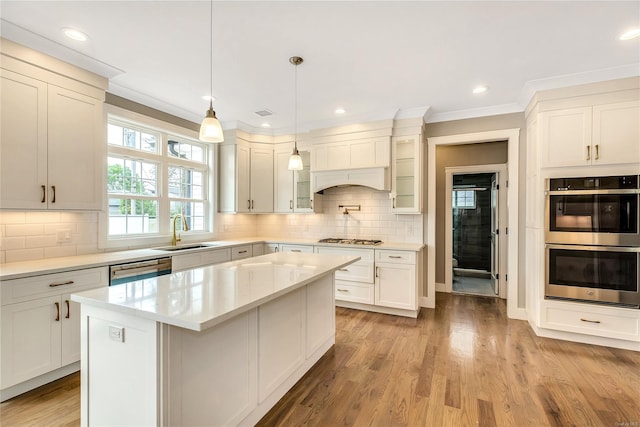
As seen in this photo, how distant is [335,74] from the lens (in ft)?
9.41

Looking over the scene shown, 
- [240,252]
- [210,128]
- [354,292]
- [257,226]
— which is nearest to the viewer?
[210,128]

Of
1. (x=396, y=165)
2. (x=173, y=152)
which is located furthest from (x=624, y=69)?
(x=173, y=152)

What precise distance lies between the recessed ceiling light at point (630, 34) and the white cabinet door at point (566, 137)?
2.50 feet

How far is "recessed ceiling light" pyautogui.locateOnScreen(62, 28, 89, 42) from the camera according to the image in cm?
221

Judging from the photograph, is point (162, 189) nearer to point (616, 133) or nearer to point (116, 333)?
point (116, 333)

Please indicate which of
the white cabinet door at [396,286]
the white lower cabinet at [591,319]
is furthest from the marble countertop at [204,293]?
the white lower cabinet at [591,319]

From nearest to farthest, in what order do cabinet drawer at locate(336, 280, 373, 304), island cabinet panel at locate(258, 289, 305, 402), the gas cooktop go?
island cabinet panel at locate(258, 289, 305, 402), cabinet drawer at locate(336, 280, 373, 304), the gas cooktop

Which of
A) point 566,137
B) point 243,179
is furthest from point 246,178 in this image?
point 566,137

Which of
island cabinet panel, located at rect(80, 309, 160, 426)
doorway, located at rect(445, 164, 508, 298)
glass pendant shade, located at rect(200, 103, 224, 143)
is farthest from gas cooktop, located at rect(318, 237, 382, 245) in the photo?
island cabinet panel, located at rect(80, 309, 160, 426)

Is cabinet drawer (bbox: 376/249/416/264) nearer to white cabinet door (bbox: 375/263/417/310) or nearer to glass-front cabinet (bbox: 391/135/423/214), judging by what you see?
white cabinet door (bbox: 375/263/417/310)

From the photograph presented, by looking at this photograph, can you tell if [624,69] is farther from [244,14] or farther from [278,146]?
[278,146]

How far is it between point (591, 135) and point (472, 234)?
345 cm

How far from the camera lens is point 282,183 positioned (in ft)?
15.9

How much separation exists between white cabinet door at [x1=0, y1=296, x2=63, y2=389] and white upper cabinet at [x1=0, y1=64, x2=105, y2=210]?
813mm
